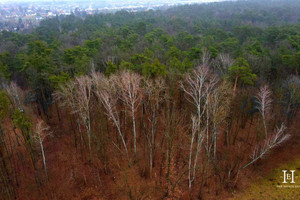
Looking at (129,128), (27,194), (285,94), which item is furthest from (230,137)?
(27,194)

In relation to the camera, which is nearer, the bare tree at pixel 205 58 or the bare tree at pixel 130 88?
the bare tree at pixel 130 88

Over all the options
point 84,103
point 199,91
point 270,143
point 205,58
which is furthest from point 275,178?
point 84,103

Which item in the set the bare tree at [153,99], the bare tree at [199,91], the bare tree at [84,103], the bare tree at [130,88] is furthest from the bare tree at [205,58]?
the bare tree at [84,103]

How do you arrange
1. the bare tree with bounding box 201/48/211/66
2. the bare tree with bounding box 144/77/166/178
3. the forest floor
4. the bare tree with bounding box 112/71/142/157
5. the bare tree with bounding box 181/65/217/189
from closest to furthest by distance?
the bare tree with bounding box 181/65/217/189 → the bare tree with bounding box 112/71/142/157 → the forest floor → the bare tree with bounding box 144/77/166/178 → the bare tree with bounding box 201/48/211/66

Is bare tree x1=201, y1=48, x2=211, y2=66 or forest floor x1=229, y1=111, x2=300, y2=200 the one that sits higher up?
bare tree x1=201, y1=48, x2=211, y2=66

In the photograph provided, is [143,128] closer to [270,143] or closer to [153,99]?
[153,99]

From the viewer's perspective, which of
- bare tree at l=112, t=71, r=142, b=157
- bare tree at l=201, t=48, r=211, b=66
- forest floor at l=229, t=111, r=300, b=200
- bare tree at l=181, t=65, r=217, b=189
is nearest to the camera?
bare tree at l=181, t=65, r=217, b=189

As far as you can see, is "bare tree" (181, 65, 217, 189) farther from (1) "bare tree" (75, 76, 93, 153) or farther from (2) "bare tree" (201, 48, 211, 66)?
(1) "bare tree" (75, 76, 93, 153)

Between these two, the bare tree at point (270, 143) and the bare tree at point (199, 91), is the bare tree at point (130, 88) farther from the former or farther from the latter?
the bare tree at point (270, 143)

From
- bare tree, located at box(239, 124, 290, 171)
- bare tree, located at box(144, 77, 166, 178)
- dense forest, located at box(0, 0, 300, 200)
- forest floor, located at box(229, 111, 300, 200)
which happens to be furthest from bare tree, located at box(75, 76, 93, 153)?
forest floor, located at box(229, 111, 300, 200)

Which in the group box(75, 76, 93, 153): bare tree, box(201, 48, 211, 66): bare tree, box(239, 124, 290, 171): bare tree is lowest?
box(239, 124, 290, 171): bare tree
